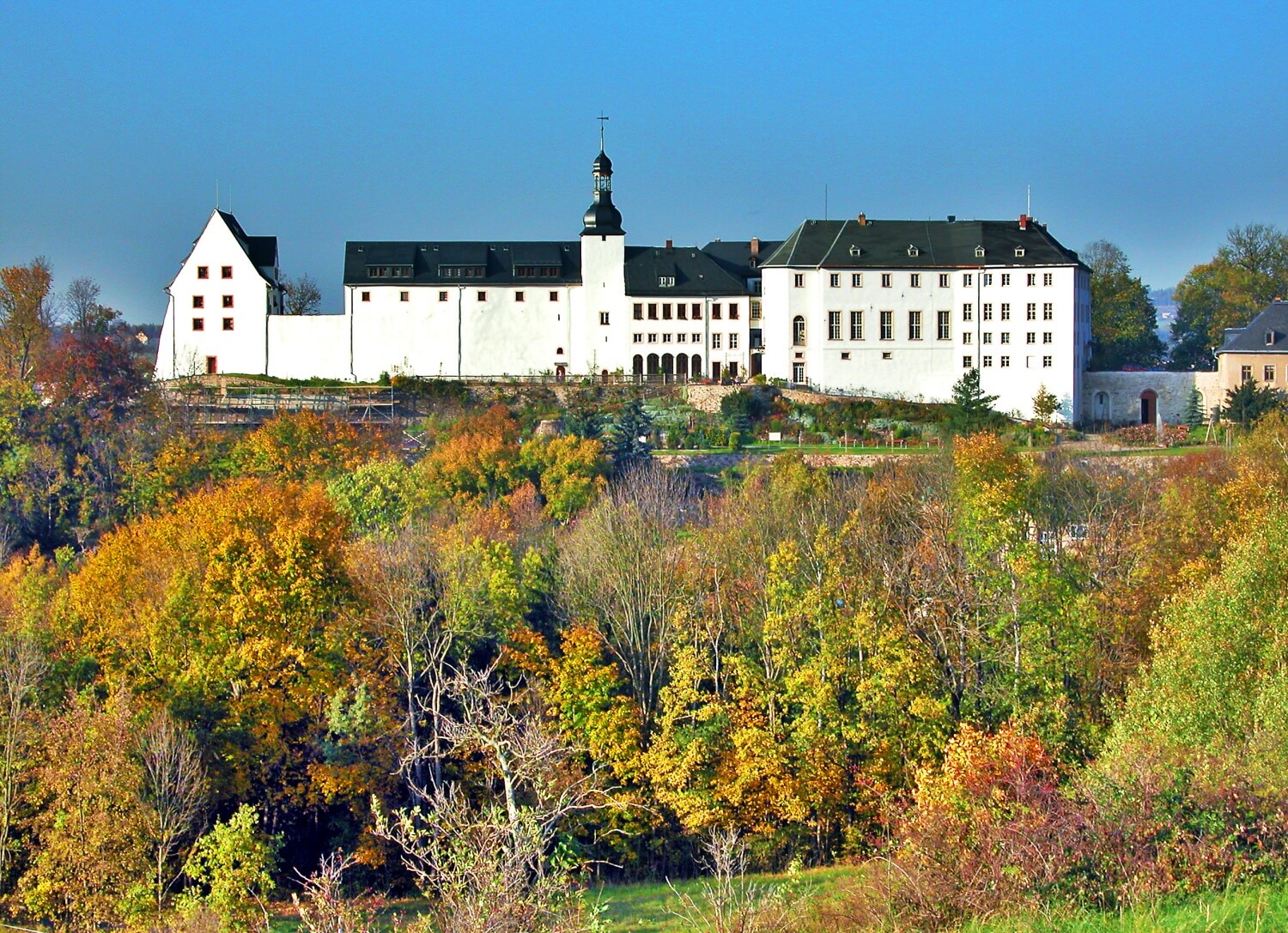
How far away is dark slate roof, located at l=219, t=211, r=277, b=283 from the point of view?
70.7m

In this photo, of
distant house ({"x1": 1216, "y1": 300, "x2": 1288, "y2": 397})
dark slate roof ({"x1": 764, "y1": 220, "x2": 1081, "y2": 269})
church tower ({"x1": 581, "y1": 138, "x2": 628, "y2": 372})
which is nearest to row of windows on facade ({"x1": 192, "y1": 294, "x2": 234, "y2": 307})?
church tower ({"x1": 581, "y1": 138, "x2": 628, "y2": 372})

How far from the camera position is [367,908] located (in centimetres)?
2659

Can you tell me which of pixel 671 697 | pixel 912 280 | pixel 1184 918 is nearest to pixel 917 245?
pixel 912 280

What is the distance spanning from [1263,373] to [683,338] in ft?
74.1

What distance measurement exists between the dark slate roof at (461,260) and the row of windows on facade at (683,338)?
3.48 metres

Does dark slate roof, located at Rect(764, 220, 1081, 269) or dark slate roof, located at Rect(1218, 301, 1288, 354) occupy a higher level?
dark slate roof, located at Rect(764, 220, 1081, 269)

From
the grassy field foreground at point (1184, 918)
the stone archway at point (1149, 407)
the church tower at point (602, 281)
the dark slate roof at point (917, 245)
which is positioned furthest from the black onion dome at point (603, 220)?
the grassy field foreground at point (1184, 918)

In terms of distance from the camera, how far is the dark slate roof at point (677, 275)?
68812 mm

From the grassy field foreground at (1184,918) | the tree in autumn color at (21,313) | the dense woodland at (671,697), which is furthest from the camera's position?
the tree in autumn color at (21,313)

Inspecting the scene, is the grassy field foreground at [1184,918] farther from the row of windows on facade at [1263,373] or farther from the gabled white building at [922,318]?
the row of windows on facade at [1263,373]

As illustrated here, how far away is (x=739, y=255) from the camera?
240 feet

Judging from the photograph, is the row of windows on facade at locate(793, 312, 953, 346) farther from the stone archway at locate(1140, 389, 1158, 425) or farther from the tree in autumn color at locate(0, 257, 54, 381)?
the tree in autumn color at locate(0, 257, 54, 381)

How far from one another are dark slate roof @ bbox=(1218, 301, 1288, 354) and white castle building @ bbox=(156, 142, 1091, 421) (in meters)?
5.90

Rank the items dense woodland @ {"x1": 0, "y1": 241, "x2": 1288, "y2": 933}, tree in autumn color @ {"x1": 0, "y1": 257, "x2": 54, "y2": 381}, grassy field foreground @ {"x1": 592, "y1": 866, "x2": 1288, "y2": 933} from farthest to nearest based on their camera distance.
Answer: tree in autumn color @ {"x1": 0, "y1": 257, "x2": 54, "y2": 381}
dense woodland @ {"x1": 0, "y1": 241, "x2": 1288, "y2": 933}
grassy field foreground @ {"x1": 592, "y1": 866, "x2": 1288, "y2": 933}
